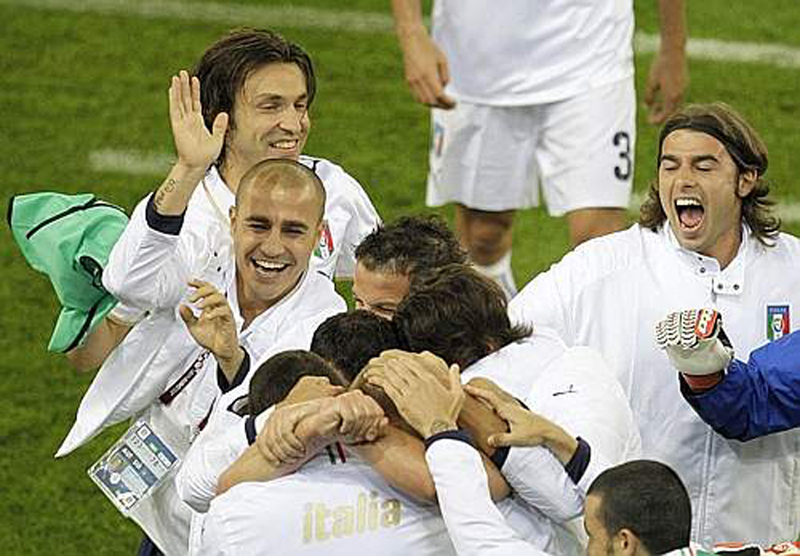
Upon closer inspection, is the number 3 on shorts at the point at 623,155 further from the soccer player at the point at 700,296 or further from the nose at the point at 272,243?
the nose at the point at 272,243

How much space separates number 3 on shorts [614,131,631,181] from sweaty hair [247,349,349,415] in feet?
9.66

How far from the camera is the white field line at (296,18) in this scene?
9.41 meters

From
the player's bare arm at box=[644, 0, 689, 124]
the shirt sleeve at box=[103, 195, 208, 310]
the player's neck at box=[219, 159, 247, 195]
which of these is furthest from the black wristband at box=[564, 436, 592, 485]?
the player's bare arm at box=[644, 0, 689, 124]

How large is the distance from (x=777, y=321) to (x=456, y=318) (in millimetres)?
1231

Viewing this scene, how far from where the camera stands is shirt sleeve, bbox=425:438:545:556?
3209 mm

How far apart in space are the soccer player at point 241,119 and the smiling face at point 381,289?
0.45m

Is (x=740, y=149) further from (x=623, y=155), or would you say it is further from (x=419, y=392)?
(x=623, y=155)

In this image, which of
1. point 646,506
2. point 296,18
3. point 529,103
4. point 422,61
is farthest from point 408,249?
point 296,18

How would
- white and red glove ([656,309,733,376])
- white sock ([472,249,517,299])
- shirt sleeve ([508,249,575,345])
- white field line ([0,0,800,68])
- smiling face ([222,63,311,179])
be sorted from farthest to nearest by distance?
white field line ([0,0,800,68])
white sock ([472,249,517,299])
smiling face ([222,63,311,179])
shirt sleeve ([508,249,575,345])
white and red glove ([656,309,733,376])

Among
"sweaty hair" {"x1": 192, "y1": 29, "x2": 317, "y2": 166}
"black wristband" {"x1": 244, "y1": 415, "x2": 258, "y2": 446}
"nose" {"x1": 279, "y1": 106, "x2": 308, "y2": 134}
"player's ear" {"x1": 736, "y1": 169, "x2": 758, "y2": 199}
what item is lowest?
"black wristband" {"x1": 244, "y1": 415, "x2": 258, "y2": 446}

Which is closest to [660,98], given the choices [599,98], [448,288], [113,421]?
[599,98]

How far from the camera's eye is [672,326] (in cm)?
393

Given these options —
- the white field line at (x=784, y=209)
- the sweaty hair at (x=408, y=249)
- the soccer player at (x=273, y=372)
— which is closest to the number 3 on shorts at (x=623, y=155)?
the white field line at (x=784, y=209)

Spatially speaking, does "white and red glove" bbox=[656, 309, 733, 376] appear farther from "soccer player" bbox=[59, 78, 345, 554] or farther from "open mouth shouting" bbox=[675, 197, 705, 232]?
"soccer player" bbox=[59, 78, 345, 554]
